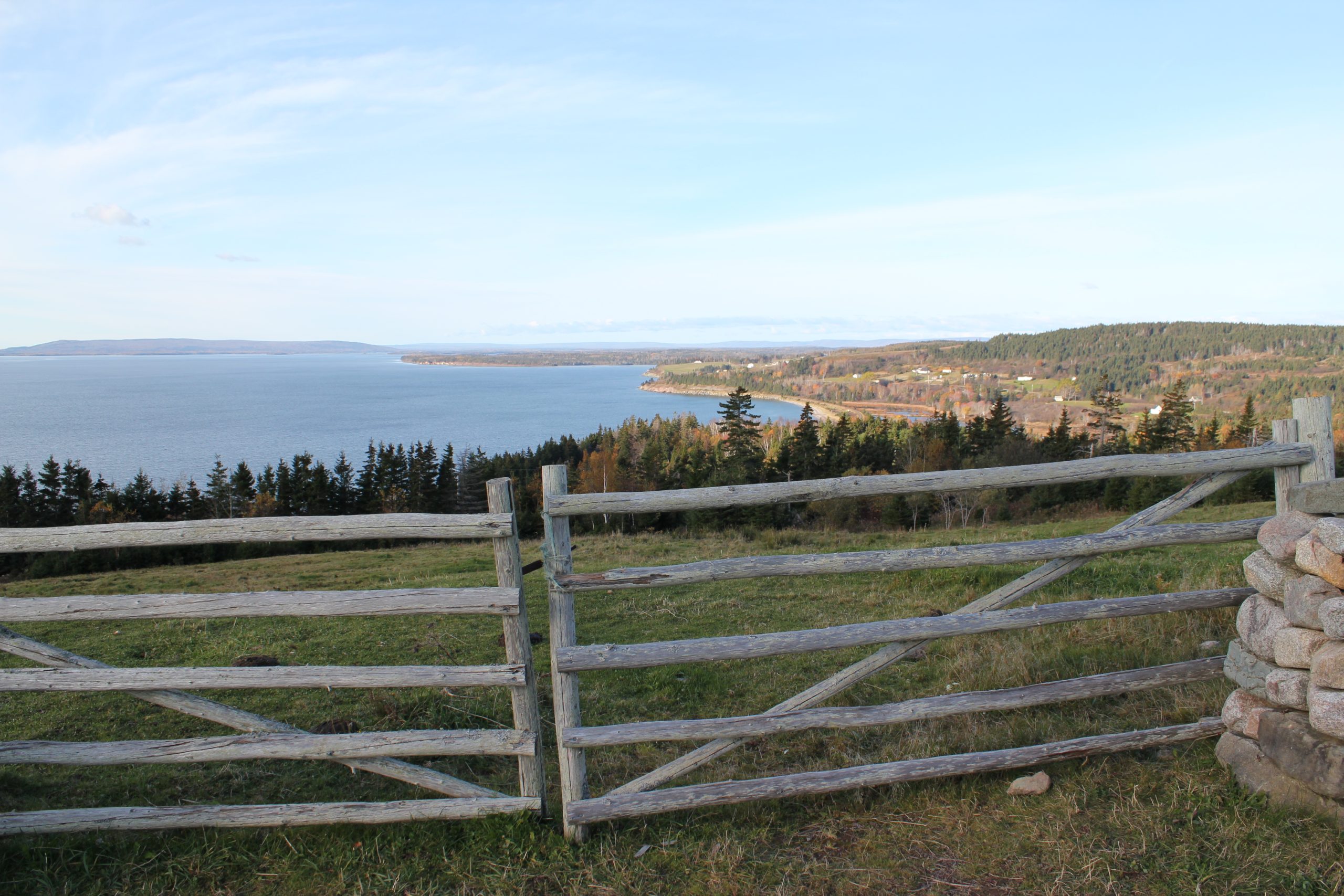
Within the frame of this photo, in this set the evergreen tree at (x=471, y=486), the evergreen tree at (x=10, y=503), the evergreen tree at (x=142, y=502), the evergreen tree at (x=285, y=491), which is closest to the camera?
the evergreen tree at (x=10, y=503)

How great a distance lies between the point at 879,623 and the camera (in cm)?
389

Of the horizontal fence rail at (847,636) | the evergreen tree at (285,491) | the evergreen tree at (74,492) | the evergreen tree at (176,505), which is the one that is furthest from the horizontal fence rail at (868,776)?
the evergreen tree at (74,492)

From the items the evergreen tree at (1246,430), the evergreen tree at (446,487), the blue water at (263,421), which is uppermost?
the blue water at (263,421)

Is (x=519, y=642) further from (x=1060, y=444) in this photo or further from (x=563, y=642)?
(x=1060, y=444)

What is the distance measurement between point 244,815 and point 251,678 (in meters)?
0.74

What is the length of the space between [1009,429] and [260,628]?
69.1 metres

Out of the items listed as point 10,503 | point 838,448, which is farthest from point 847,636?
point 10,503

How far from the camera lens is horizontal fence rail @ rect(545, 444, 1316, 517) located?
377 centimetres

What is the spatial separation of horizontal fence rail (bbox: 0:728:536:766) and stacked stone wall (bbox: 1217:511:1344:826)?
365 cm

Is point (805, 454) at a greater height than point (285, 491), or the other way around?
point (805, 454)

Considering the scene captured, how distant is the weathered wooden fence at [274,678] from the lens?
12.0 ft

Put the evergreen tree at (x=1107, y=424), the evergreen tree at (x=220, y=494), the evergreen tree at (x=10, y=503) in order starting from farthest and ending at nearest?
the evergreen tree at (x=1107, y=424)
the evergreen tree at (x=220, y=494)
the evergreen tree at (x=10, y=503)

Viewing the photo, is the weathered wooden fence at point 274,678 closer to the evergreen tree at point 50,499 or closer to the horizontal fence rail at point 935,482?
the horizontal fence rail at point 935,482

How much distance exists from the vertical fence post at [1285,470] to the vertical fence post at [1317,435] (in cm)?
2
